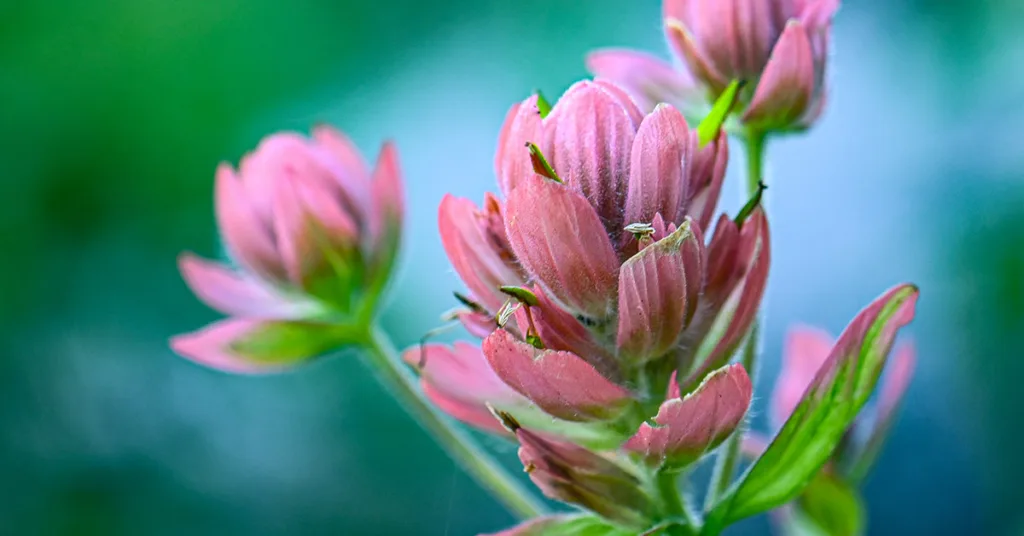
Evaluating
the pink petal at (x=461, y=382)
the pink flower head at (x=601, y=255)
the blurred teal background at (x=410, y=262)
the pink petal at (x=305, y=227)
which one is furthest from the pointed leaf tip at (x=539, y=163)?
the blurred teal background at (x=410, y=262)

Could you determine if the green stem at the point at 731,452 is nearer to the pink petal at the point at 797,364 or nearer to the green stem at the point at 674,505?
the green stem at the point at 674,505

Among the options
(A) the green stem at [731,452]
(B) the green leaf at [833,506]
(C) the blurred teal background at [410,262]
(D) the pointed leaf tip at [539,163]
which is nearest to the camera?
(D) the pointed leaf tip at [539,163]

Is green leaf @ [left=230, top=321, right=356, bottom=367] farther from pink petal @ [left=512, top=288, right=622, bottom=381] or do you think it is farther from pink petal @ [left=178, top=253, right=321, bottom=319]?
pink petal @ [left=512, top=288, right=622, bottom=381]

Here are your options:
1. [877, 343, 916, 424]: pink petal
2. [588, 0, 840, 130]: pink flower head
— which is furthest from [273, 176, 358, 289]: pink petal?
[877, 343, 916, 424]: pink petal

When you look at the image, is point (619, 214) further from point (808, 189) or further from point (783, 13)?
point (808, 189)

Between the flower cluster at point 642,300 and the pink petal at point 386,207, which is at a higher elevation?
the pink petal at point 386,207

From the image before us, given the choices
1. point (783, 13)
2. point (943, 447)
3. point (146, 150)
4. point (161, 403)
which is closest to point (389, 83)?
point (146, 150)
